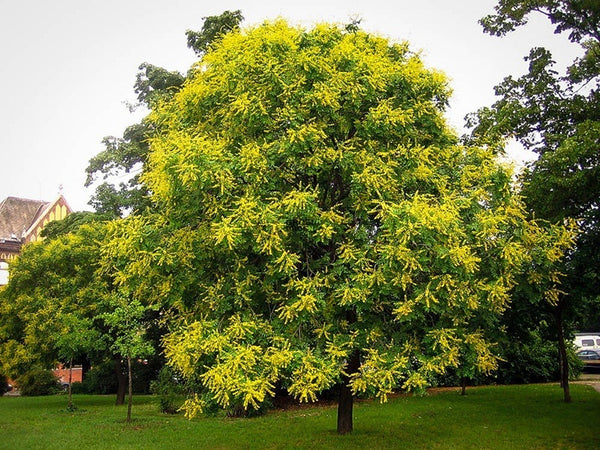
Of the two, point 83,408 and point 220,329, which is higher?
point 220,329

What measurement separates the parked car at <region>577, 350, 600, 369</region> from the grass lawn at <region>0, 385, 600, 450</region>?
48.0 ft

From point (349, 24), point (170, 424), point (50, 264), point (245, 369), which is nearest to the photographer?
point (245, 369)

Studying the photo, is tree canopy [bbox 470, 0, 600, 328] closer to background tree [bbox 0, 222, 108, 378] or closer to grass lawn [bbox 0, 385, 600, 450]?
grass lawn [bbox 0, 385, 600, 450]

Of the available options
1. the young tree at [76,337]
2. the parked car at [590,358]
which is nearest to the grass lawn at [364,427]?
the young tree at [76,337]

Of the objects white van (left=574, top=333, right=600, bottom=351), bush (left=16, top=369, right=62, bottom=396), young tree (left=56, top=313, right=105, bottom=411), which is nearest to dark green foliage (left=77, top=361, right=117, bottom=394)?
bush (left=16, top=369, right=62, bottom=396)

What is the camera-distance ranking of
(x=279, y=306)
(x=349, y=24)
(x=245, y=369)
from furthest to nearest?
(x=349, y=24) → (x=279, y=306) → (x=245, y=369)

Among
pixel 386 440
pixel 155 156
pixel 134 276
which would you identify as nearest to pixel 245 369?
pixel 134 276

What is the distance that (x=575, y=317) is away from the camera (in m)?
19.0

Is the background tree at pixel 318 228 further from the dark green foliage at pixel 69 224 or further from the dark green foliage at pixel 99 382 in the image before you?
the dark green foliage at pixel 99 382

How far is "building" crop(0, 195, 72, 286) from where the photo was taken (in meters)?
50.7

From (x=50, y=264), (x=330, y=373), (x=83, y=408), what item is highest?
(x=50, y=264)

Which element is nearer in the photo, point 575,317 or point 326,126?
point 326,126

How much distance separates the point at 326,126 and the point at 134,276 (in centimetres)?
488

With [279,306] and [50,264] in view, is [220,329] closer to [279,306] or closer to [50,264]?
[279,306]
